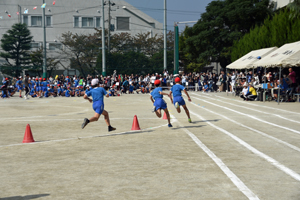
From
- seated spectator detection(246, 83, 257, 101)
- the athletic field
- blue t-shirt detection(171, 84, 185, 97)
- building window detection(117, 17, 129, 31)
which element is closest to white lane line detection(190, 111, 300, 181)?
the athletic field

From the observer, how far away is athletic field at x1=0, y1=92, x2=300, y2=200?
6039mm

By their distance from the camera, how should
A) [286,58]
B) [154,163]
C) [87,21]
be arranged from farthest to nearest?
[87,21] < [286,58] < [154,163]

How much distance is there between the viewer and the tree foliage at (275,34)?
31134mm

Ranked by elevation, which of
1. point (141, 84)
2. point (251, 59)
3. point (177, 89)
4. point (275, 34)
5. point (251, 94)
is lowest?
point (251, 94)

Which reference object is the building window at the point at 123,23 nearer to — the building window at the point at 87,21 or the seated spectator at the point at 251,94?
the building window at the point at 87,21

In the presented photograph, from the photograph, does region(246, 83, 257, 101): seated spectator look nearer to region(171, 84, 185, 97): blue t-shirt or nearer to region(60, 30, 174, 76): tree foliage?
region(171, 84, 185, 97): blue t-shirt

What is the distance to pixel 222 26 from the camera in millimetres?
52656

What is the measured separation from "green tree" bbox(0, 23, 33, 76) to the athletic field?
46.2m

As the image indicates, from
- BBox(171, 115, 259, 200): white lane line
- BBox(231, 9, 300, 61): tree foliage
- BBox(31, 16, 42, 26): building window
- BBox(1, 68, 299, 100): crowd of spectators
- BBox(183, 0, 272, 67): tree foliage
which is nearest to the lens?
BBox(171, 115, 259, 200): white lane line

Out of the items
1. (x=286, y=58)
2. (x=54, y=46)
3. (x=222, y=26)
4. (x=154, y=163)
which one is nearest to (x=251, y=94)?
(x=286, y=58)

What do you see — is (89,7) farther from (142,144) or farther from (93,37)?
(142,144)

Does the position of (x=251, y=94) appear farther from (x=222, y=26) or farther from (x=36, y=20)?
(x=36, y=20)

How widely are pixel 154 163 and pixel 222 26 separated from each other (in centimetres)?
4670

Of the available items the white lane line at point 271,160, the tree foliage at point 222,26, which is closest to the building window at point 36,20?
the tree foliage at point 222,26
